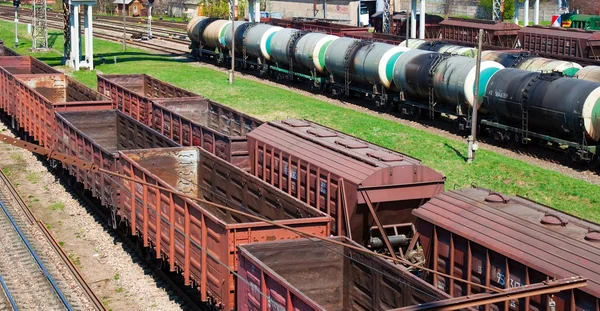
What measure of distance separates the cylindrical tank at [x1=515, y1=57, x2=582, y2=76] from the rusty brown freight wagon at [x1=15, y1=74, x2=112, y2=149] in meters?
20.2

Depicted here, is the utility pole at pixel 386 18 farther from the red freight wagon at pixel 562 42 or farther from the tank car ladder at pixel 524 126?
the tank car ladder at pixel 524 126

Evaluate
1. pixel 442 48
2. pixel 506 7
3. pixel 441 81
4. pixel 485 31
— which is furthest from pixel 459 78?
pixel 506 7

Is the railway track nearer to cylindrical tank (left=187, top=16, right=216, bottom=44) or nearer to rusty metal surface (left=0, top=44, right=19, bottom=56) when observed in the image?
rusty metal surface (left=0, top=44, right=19, bottom=56)

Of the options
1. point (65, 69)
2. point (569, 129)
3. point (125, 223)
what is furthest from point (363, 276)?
point (65, 69)

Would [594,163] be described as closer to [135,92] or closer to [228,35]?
[135,92]

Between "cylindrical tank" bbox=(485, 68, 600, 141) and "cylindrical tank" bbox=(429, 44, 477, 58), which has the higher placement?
"cylindrical tank" bbox=(429, 44, 477, 58)

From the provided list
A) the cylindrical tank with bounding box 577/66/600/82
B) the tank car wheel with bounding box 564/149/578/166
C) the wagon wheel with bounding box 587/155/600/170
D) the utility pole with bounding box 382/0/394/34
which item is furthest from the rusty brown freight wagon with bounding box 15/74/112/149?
the utility pole with bounding box 382/0/394/34

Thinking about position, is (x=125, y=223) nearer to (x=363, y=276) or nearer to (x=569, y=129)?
(x=363, y=276)

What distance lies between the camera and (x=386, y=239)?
18.6 meters

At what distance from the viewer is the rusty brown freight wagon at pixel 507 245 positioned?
13688mm

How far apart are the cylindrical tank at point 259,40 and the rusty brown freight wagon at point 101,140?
2551cm

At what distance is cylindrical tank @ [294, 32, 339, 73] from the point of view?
159ft

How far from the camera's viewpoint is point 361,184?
18531 millimetres

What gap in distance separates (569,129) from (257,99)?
19858mm
